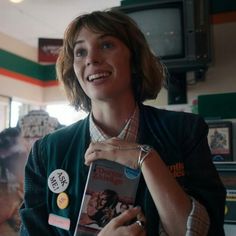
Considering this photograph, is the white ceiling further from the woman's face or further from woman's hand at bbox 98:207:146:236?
woman's hand at bbox 98:207:146:236

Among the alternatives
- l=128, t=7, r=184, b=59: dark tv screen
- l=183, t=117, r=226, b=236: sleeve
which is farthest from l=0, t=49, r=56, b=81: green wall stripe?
l=183, t=117, r=226, b=236: sleeve

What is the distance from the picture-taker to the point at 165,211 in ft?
3.27

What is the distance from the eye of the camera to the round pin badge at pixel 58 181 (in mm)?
1152

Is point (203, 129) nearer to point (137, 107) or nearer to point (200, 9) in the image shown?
point (137, 107)

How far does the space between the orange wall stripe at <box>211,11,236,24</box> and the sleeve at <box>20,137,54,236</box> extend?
1585mm

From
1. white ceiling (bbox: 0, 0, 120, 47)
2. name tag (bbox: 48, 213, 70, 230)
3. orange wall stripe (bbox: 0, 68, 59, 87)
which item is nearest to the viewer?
name tag (bbox: 48, 213, 70, 230)

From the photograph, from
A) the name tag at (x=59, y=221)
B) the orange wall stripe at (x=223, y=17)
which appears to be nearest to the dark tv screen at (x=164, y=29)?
the orange wall stripe at (x=223, y=17)

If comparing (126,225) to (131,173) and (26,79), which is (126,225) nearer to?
(131,173)

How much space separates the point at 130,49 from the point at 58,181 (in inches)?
17.5

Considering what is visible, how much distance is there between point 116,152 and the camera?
1073 mm

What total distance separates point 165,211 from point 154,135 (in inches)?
9.5

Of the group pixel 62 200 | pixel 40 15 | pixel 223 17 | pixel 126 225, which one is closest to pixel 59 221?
pixel 62 200

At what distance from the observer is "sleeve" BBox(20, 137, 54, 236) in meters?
1.16

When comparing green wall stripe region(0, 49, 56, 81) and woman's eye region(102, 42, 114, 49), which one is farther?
green wall stripe region(0, 49, 56, 81)
